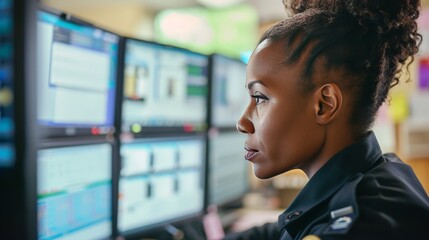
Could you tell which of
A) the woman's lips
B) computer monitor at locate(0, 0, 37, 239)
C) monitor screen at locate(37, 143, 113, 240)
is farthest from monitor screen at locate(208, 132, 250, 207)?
computer monitor at locate(0, 0, 37, 239)

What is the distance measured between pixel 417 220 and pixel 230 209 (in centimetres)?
145

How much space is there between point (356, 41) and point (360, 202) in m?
0.27

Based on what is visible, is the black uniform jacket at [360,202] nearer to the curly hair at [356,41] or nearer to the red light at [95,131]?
the curly hair at [356,41]

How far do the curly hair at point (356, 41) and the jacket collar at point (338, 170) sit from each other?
0.04m

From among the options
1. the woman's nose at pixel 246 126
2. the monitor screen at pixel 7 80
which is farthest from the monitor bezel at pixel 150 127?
the monitor screen at pixel 7 80

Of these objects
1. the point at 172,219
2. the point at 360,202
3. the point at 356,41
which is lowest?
the point at 172,219

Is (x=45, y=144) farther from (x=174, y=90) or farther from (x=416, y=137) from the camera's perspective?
(x=416, y=137)

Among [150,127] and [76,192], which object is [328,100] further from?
[150,127]

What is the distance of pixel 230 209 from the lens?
215cm

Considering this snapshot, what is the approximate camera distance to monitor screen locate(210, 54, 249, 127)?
185cm

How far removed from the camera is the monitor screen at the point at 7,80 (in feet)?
1.42

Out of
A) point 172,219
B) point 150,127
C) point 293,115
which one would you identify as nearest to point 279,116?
Answer: point 293,115

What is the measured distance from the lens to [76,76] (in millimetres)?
1223

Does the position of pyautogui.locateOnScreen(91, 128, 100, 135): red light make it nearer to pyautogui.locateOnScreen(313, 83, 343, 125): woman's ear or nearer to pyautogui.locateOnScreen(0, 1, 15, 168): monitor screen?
pyautogui.locateOnScreen(313, 83, 343, 125): woman's ear
